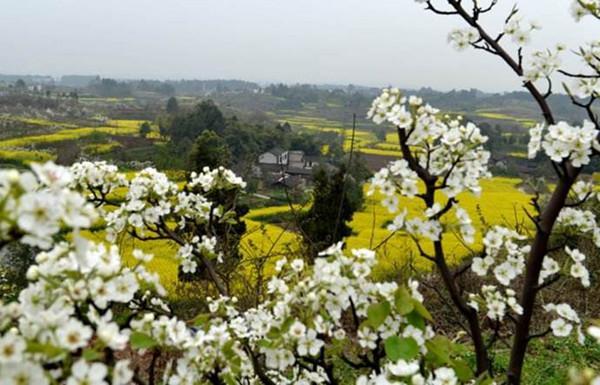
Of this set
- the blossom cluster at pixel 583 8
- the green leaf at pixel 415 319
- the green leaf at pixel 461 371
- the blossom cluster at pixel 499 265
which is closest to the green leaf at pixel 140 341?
the green leaf at pixel 415 319

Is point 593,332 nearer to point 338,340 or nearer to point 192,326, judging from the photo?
point 338,340

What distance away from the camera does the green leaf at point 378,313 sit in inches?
70.7

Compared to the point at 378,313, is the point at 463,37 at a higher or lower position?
higher

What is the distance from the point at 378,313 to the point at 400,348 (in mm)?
127

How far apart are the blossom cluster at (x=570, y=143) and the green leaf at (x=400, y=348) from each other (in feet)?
2.87

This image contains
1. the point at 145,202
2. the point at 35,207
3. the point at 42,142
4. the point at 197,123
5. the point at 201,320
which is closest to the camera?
the point at 35,207

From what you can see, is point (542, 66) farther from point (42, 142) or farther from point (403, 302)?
point (42, 142)

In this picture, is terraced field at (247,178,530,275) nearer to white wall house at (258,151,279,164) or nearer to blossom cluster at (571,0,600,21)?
blossom cluster at (571,0,600,21)

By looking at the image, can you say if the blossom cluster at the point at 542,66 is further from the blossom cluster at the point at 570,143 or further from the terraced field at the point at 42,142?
the terraced field at the point at 42,142

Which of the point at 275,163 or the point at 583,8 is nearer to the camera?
the point at 583,8

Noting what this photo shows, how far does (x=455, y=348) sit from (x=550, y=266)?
71cm

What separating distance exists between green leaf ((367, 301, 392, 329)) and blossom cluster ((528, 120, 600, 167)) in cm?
84

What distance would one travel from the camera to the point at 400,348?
5.90 feet

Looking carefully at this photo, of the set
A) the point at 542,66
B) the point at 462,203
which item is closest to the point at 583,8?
the point at 542,66
